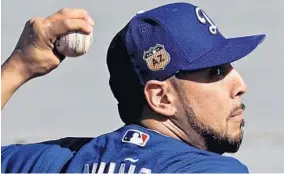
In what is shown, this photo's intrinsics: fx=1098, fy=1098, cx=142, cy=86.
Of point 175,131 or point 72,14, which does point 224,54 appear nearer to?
point 175,131

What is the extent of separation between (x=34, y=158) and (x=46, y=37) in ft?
1.40

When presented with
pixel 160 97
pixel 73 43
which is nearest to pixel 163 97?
pixel 160 97

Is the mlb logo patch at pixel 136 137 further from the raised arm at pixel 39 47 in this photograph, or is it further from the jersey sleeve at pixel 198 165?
the raised arm at pixel 39 47

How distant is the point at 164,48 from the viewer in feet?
11.3

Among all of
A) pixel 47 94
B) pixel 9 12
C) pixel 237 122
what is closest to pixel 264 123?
pixel 47 94

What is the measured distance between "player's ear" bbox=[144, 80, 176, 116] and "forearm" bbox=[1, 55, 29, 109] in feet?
1.35

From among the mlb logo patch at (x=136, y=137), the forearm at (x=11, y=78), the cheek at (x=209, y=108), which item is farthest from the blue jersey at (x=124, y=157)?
the forearm at (x=11, y=78)

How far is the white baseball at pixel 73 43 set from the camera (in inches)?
126

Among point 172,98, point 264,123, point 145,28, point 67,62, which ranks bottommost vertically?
point 264,123

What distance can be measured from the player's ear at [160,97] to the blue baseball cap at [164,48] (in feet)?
0.07

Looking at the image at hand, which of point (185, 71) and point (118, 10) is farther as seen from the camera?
point (118, 10)

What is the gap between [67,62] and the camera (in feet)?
26.3

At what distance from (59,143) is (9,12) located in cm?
456

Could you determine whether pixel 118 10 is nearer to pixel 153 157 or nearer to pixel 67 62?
pixel 67 62
